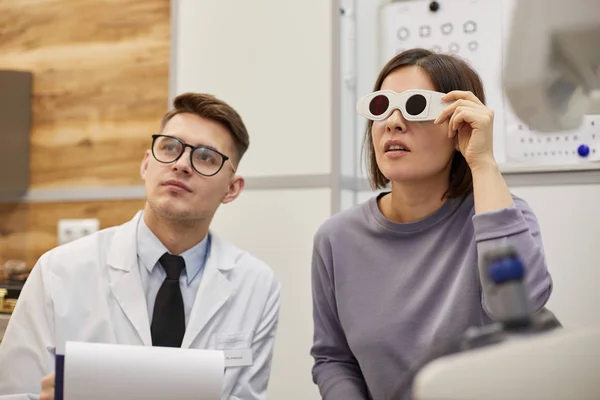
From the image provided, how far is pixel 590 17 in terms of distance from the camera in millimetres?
1799

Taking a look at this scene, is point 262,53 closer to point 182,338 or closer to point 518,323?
point 182,338

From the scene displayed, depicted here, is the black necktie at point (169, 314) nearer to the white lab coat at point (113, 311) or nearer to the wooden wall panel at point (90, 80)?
the white lab coat at point (113, 311)

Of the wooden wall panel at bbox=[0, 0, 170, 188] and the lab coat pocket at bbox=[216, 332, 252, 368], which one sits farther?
the wooden wall panel at bbox=[0, 0, 170, 188]

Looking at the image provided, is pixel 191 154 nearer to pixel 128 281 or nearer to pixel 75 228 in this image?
pixel 128 281

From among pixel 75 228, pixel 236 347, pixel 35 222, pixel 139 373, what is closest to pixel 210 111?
pixel 236 347

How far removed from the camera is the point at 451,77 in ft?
4.44

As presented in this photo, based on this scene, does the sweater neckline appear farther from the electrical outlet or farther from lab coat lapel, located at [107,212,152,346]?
the electrical outlet

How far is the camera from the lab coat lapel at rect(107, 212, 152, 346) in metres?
1.50

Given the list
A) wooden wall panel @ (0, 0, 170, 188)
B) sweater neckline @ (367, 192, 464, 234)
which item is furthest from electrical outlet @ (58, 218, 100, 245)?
sweater neckline @ (367, 192, 464, 234)

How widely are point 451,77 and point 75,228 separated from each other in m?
1.53

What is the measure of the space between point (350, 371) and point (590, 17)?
113cm

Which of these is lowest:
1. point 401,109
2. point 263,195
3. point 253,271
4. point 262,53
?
point 253,271

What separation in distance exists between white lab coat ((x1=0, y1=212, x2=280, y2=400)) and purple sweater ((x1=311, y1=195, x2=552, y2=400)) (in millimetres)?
223

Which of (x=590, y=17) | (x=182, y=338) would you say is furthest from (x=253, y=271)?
(x=590, y=17)
